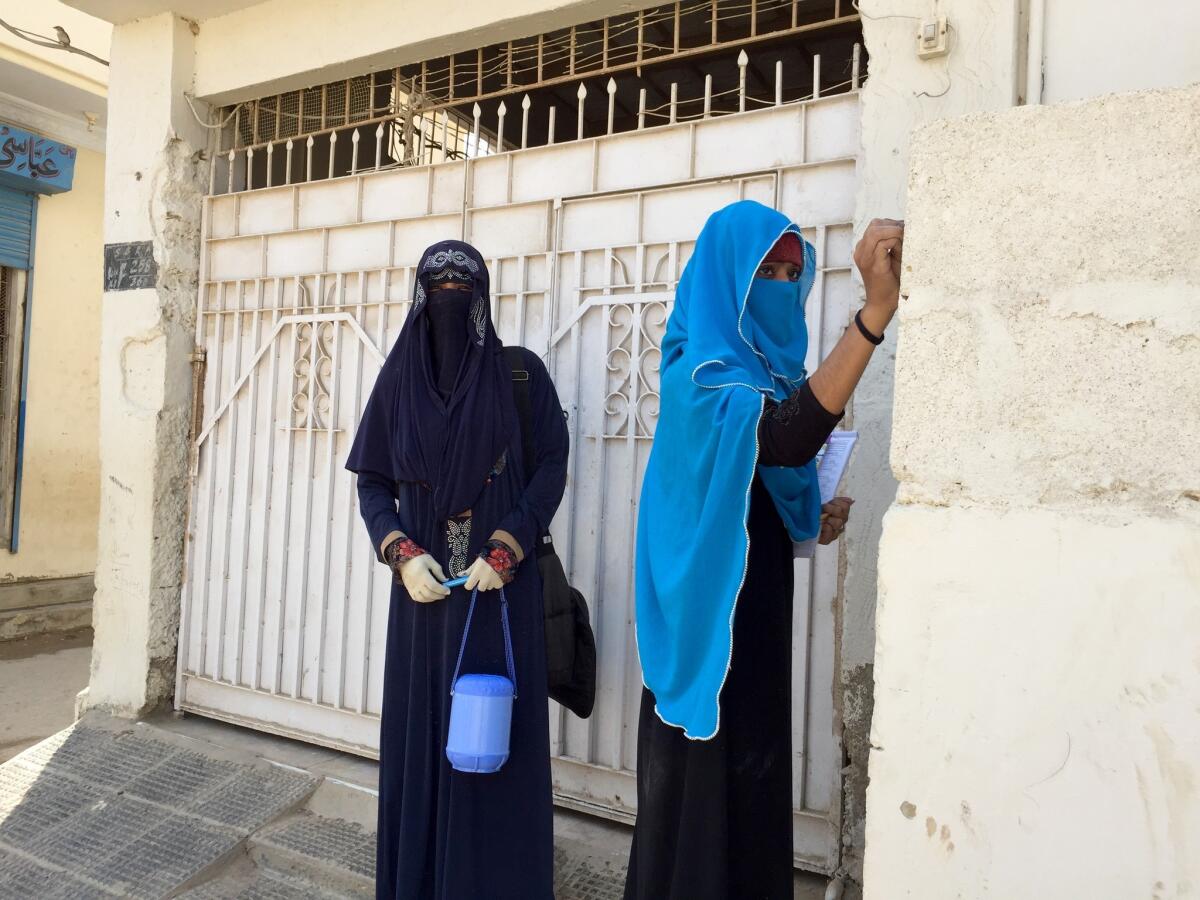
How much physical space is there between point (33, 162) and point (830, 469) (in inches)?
244

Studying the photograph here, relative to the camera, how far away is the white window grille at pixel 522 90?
2910mm

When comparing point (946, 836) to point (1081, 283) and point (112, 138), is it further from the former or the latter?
point (112, 138)

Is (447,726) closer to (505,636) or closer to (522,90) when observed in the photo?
(505,636)

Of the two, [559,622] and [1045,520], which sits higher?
[1045,520]

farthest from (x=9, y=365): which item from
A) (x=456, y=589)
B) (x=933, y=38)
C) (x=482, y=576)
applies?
(x=933, y=38)

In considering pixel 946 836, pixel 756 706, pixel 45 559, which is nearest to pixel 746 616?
pixel 756 706

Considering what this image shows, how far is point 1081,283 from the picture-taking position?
3.83 feet

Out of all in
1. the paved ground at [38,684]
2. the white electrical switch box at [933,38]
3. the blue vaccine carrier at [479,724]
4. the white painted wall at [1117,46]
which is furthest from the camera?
the paved ground at [38,684]

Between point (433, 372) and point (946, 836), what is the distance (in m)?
1.55

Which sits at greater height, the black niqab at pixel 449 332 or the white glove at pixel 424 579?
the black niqab at pixel 449 332

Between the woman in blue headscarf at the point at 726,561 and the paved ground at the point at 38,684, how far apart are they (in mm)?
3277

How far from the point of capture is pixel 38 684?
189 inches

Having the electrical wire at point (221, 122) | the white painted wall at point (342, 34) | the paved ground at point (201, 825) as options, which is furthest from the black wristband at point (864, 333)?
the electrical wire at point (221, 122)

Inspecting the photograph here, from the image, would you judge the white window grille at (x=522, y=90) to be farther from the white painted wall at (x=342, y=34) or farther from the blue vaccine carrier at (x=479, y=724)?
the blue vaccine carrier at (x=479, y=724)
